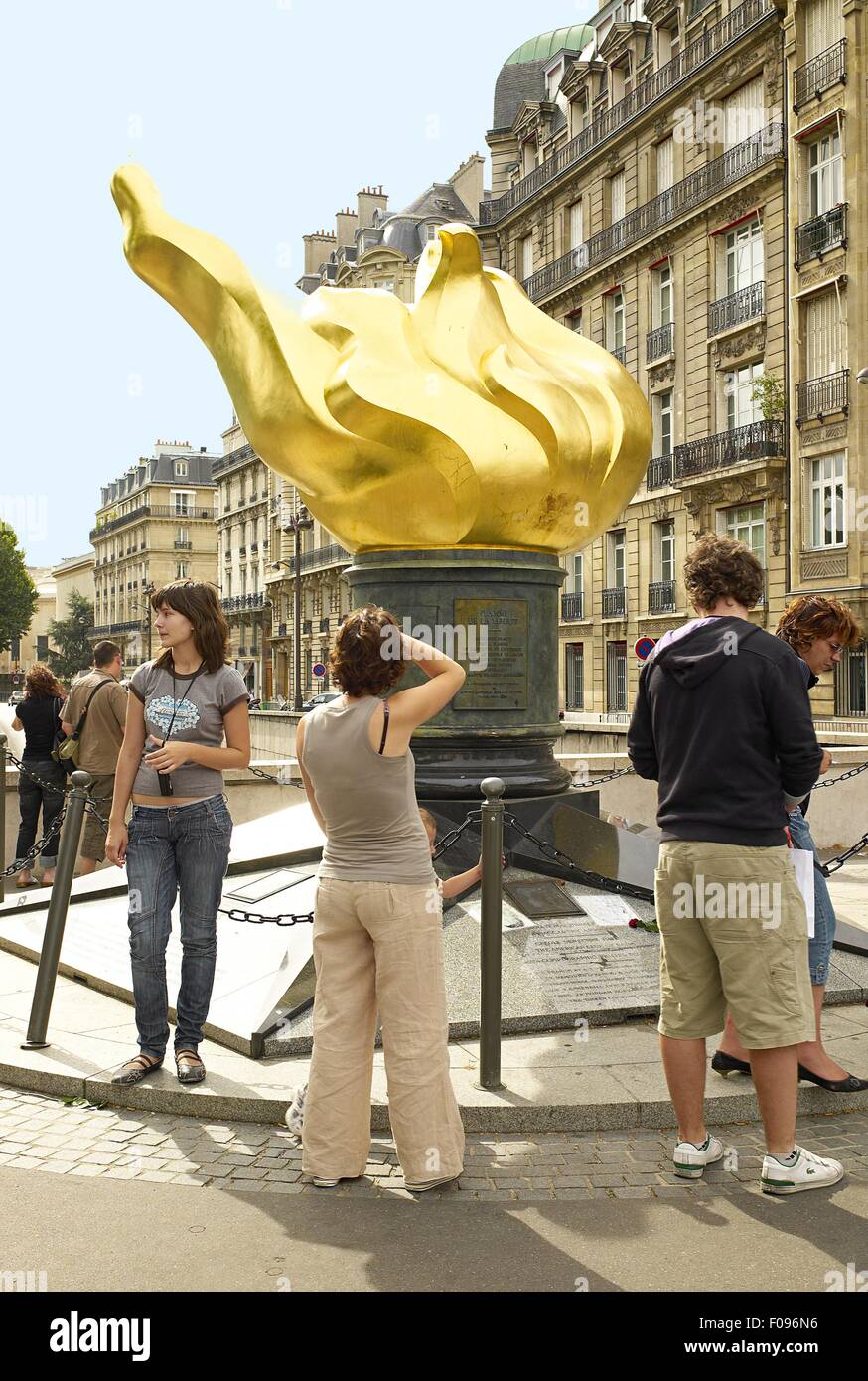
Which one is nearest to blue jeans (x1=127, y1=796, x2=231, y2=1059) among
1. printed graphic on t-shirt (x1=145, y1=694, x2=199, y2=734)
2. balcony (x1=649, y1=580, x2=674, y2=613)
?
printed graphic on t-shirt (x1=145, y1=694, x2=199, y2=734)

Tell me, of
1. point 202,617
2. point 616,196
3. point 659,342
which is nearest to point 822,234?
point 659,342

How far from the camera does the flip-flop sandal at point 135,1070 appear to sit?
190 inches

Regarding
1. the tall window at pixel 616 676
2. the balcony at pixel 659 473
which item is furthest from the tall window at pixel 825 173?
the tall window at pixel 616 676

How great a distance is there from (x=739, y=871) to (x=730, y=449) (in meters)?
27.7

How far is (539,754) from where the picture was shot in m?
7.78

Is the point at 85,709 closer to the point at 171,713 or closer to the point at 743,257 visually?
the point at 171,713

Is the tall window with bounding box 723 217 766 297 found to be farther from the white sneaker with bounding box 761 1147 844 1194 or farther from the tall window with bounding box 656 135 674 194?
the white sneaker with bounding box 761 1147 844 1194

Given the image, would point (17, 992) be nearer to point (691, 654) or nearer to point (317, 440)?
point (317, 440)

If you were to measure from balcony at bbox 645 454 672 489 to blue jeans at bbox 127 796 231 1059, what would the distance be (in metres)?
29.5

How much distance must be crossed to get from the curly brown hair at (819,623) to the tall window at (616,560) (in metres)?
31.4

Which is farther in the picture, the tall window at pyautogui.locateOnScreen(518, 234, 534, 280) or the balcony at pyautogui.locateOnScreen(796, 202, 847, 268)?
the tall window at pyautogui.locateOnScreen(518, 234, 534, 280)

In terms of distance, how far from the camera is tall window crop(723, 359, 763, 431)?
29.8 meters

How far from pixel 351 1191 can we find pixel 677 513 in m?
30.2
